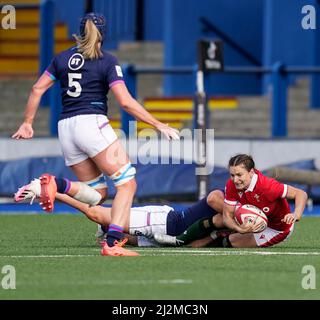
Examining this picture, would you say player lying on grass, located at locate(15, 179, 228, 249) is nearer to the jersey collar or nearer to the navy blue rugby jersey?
the jersey collar

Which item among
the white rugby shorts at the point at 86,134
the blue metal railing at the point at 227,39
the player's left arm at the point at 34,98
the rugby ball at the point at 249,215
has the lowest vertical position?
the rugby ball at the point at 249,215

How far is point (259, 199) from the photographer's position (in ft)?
41.5

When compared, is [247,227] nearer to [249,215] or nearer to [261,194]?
[249,215]

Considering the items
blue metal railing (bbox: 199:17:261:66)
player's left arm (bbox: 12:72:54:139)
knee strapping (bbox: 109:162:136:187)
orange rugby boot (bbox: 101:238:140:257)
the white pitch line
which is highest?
blue metal railing (bbox: 199:17:261:66)

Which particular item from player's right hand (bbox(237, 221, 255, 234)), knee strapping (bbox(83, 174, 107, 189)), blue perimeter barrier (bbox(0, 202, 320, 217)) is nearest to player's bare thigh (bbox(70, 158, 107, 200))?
knee strapping (bbox(83, 174, 107, 189))

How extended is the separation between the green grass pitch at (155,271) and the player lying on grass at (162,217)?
0.26 m

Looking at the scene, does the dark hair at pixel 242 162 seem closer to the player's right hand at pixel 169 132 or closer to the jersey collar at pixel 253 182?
the jersey collar at pixel 253 182

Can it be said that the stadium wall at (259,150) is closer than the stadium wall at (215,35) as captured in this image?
Yes

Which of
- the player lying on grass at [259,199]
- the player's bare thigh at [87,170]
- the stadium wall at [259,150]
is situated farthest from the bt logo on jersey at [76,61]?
the stadium wall at [259,150]

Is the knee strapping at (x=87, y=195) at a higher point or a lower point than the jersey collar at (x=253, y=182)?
lower

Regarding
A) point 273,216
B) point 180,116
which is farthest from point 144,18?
point 273,216

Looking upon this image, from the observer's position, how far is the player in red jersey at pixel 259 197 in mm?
12438

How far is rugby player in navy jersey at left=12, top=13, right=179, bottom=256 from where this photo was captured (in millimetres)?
12227

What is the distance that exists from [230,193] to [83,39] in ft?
6.15
